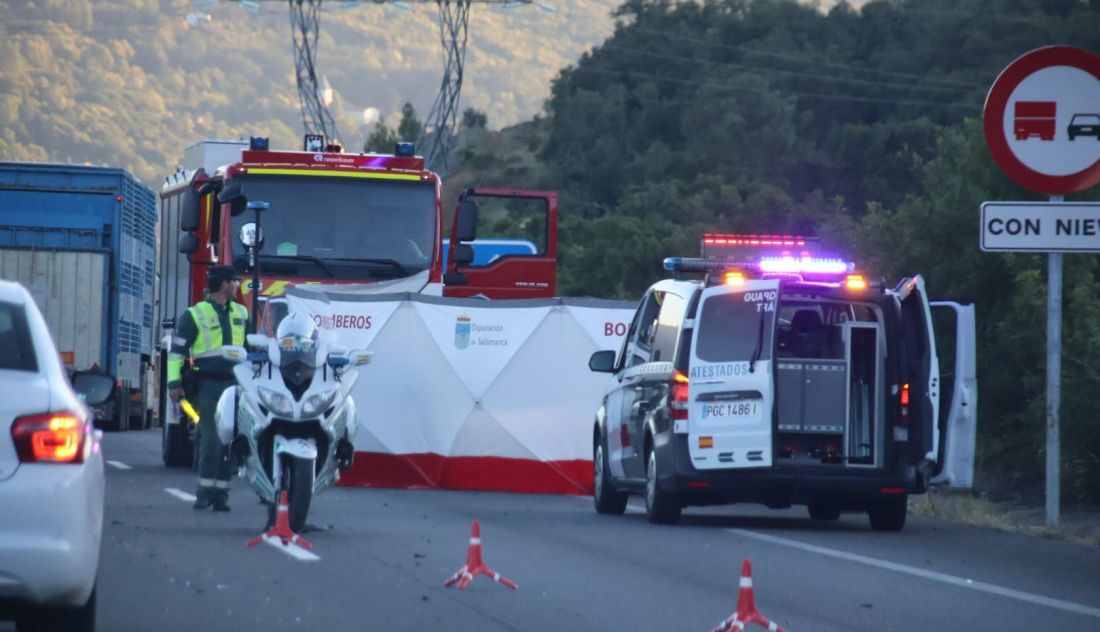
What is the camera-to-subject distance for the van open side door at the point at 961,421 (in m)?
15.8

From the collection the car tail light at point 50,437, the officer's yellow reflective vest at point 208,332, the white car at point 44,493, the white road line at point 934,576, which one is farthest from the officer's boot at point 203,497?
the car tail light at point 50,437

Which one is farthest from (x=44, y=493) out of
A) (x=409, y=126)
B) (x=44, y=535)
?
(x=409, y=126)

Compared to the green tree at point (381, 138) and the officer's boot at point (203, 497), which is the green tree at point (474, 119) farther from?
the officer's boot at point (203, 497)

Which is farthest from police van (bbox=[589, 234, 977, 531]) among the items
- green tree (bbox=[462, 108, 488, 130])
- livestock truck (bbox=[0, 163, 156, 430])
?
green tree (bbox=[462, 108, 488, 130])

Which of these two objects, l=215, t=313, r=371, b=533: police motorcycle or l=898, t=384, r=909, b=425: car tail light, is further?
l=898, t=384, r=909, b=425: car tail light

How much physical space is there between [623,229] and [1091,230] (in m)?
48.5

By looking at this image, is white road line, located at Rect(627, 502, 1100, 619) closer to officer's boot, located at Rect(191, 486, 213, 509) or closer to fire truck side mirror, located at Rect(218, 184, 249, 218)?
officer's boot, located at Rect(191, 486, 213, 509)

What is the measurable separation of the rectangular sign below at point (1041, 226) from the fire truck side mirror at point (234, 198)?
8612 mm

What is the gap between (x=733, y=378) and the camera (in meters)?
15.4

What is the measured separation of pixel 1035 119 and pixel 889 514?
3289 mm

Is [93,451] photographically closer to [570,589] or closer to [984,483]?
[570,589]

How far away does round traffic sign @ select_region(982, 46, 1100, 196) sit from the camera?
15375 mm

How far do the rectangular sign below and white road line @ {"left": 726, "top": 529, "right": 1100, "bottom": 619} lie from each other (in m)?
2.81

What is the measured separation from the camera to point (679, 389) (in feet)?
51.3
